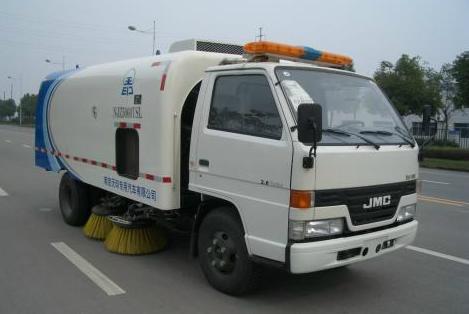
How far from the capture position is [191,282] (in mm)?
5426

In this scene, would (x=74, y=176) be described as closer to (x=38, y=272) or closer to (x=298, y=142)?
(x=38, y=272)

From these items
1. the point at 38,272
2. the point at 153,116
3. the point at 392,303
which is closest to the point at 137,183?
the point at 153,116

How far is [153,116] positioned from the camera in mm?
5582

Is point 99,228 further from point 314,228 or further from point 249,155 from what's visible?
point 314,228

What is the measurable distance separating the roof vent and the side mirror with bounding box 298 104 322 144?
247 cm

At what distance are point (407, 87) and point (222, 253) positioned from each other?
32.8 metres

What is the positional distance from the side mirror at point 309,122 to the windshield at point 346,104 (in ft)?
1.23

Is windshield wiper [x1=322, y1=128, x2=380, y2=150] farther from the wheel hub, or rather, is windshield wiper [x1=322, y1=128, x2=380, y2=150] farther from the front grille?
the wheel hub

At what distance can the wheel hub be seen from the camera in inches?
196

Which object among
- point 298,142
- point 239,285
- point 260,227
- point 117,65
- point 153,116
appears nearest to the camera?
point 298,142

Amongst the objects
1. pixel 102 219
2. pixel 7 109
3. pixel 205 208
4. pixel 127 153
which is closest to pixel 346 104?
pixel 205 208

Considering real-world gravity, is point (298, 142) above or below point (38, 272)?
above

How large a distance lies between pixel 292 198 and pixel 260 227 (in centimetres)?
47

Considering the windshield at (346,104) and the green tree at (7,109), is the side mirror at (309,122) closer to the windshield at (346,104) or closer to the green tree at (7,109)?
the windshield at (346,104)
